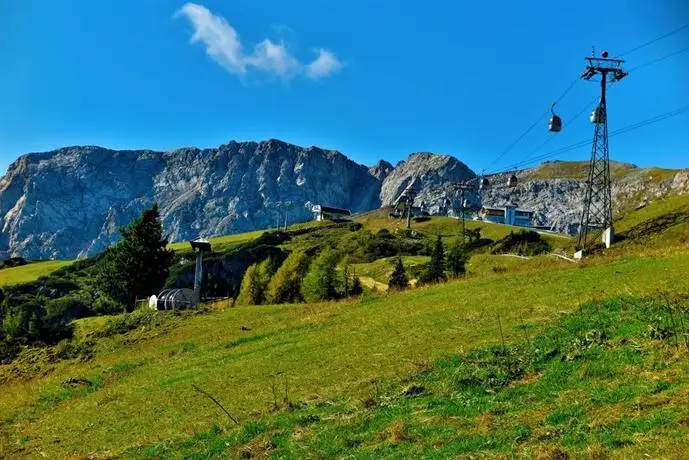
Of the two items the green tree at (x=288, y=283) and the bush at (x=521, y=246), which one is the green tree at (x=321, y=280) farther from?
the bush at (x=521, y=246)

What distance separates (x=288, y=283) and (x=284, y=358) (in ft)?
174

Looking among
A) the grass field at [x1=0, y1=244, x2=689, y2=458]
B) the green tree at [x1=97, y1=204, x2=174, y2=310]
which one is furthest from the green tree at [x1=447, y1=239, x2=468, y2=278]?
the grass field at [x1=0, y1=244, x2=689, y2=458]

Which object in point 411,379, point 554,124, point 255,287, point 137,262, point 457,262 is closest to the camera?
point 411,379

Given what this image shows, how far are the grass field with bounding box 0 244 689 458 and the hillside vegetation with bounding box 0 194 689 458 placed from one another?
111 millimetres

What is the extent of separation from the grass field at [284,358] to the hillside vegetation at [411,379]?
11 cm

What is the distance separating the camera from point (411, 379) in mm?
15906

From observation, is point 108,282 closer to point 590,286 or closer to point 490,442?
point 590,286

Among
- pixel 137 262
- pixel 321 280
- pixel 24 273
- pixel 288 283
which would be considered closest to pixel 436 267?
pixel 321 280

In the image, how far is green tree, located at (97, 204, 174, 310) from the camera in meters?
68.7

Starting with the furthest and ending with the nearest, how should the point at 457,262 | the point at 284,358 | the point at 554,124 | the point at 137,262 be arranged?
1. the point at 457,262
2. the point at 137,262
3. the point at 554,124
4. the point at 284,358

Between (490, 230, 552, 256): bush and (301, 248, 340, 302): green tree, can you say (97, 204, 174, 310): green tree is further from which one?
(490, 230, 552, 256): bush

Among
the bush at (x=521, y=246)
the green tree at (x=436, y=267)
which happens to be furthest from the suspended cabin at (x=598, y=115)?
the bush at (x=521, y=246)

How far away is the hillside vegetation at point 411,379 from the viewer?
422 inches

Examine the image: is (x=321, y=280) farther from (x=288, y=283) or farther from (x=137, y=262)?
(x=137, y=262)
